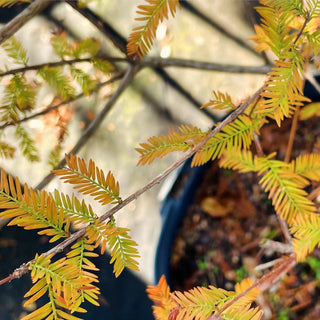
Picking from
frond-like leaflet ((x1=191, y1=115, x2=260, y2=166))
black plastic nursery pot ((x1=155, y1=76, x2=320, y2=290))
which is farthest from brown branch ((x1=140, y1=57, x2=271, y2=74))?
frond-like leaflet ((x1=191, y1=115, x2=260, y2=166))

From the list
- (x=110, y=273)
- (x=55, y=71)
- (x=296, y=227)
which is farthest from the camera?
(x=110, y=273)

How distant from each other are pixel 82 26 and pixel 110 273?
3.81 feet

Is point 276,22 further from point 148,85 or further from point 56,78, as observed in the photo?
point 148,85

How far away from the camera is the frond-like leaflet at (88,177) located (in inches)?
15.3

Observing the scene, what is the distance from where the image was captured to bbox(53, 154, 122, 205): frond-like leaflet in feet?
1.28

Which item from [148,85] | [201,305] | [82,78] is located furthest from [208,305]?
[148,85]

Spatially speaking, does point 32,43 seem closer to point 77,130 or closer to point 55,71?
point 77,130

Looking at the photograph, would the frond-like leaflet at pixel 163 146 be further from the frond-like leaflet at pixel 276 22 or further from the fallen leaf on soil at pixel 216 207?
the fallen leaf on soil at pixel 216 207

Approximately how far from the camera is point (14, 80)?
61 cm

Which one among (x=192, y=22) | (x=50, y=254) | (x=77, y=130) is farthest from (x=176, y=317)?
(x=192, y=22)

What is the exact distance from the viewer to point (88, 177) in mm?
404

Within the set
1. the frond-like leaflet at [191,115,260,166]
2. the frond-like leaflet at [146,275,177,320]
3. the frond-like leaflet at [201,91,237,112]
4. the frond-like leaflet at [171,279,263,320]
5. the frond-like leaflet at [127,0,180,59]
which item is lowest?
the frond-like leaflet at [171,279,263,320]

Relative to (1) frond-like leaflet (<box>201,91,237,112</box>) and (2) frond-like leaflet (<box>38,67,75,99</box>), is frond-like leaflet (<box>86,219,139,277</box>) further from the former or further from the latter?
(2) frond-like leaflet (<box>38,67,75,99</box>)

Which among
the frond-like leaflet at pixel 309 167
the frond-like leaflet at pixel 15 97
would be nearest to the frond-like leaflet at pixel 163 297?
the frond-like leaflet at pixel 309 167
